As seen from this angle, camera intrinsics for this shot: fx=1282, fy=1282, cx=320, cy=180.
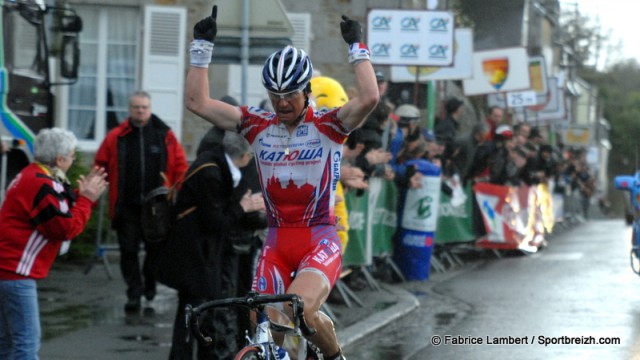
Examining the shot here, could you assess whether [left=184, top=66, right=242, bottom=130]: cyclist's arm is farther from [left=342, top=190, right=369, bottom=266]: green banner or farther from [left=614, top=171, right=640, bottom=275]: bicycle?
[left=614, top=171, right=640, bottom=275]: bicycle

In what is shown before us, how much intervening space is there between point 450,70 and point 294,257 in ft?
43.1

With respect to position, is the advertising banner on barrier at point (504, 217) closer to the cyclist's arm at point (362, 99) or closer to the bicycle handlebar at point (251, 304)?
the cyclist's arm at point (362, 99)

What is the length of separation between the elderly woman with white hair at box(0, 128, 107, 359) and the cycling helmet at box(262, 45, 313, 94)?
1508 millimetres

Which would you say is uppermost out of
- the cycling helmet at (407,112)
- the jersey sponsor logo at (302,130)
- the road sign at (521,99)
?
the jersey sponsor logo at (302,130)

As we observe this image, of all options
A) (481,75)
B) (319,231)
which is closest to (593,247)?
(481,75)

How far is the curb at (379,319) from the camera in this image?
10.1 metres

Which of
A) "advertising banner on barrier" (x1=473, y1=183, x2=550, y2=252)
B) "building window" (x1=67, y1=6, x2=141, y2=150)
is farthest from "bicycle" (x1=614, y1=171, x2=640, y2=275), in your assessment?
"building window" (x1=67, y1=6, x2=141, y2=150)

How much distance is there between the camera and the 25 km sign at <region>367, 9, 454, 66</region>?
16.6m

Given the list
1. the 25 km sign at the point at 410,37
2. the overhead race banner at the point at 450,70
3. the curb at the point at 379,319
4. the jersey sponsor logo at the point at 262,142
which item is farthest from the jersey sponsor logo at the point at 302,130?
the overhead race banner at the point at 450,70

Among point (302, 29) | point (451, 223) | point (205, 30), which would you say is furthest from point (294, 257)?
point (302, 29)

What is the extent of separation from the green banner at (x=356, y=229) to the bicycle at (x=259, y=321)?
22.0 feet

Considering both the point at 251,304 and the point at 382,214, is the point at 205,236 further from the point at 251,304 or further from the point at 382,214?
the point at 382,214

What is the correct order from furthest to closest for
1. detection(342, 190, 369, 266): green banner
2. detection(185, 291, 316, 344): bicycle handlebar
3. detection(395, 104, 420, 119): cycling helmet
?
detection(395, 104, 420, 119): cycling helmet < detection(342, 190, 369, 266): green banner < detection(185, 291, 316, 344): bicycle handlebar

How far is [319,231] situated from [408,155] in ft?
28.8
